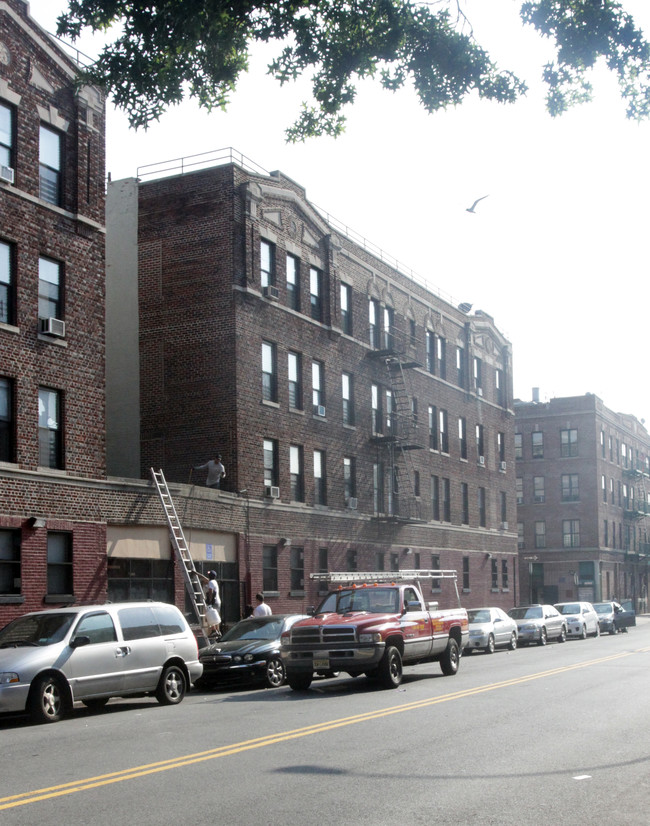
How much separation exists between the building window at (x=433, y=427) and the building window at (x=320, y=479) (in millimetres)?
10721

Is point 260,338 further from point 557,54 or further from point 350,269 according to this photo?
point 557,54

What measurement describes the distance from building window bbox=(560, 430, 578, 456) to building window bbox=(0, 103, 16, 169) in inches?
2387

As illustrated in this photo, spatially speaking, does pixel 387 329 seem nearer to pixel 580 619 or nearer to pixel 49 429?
pixel 580 619

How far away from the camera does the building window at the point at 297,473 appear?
34750 millimetres

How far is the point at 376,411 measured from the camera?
4131 cm

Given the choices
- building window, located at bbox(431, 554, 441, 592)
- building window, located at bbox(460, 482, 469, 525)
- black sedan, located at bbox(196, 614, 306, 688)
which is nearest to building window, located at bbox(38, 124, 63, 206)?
black sedan, located at bbox(196, 614, 306, 688)

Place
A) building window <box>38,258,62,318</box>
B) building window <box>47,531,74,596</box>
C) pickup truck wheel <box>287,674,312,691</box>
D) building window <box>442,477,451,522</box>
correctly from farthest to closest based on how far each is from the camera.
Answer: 1. building window <box>442,477,451,522</box>
2. building window <box>38,258,62,318</box>
3. building window <box>47,531,74,596</box>
4. pickup truck wheel <box>287,674,312,691</box>

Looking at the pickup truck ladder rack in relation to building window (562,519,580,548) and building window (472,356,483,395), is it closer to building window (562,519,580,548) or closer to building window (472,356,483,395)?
building window (472,356,483,395)

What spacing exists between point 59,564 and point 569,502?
195 feet

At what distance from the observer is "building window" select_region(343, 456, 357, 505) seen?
1506 inches

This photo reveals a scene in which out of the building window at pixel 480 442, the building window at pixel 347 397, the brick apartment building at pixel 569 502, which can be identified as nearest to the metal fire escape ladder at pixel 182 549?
the building window at pixel 347 397

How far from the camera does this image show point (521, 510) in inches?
3157

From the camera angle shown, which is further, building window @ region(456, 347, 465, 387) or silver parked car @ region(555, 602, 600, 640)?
building window @ region(456, 347, 465, 387)

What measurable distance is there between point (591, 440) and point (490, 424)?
26.7m
